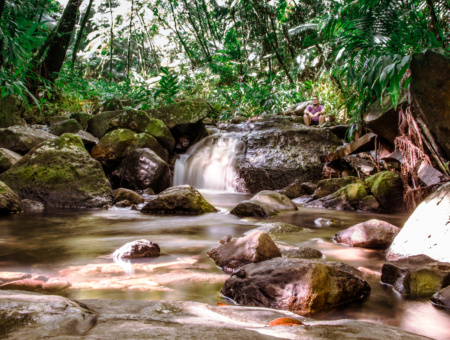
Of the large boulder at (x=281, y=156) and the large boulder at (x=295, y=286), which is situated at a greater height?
the large boulder at (x=281, y=156)

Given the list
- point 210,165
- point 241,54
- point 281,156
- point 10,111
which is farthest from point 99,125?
point 241,54

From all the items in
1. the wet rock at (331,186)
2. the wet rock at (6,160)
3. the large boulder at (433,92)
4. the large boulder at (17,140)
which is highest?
the large boulder at (433,92)

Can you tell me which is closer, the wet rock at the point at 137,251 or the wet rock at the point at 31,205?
the wet rock at the point at 137,251

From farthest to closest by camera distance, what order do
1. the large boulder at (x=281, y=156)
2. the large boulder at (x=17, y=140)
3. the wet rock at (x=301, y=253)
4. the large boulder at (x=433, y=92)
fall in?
the large boulder at (x=281, y=156), the large boulder at (x=17, y=140), the large boulder at (x=433, y=92), the wet rock at (x=301, y=253)

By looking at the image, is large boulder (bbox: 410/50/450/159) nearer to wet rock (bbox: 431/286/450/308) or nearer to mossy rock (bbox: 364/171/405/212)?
mossy rock (bbox: 364/171/405/212)

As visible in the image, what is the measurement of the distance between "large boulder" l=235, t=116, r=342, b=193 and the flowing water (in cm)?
298

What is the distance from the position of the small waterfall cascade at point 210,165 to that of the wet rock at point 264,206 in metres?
3.35

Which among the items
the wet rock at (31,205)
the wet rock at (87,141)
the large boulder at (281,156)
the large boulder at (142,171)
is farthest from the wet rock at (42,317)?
the wet rock at (87,141)

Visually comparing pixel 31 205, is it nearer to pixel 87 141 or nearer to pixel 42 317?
pixel 87 141

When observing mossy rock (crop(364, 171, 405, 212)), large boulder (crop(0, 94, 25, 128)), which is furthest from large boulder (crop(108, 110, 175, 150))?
mossy rock (crop(364, 171, 405, 212))

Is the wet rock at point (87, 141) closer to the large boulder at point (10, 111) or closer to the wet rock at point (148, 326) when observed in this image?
the large boulder at point (10, 111)

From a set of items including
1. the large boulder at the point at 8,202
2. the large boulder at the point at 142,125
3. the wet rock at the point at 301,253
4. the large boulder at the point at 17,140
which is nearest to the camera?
the wet rock at the point at 301,253

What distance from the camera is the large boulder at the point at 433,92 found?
395 centimetres

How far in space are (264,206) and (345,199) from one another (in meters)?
1.69
